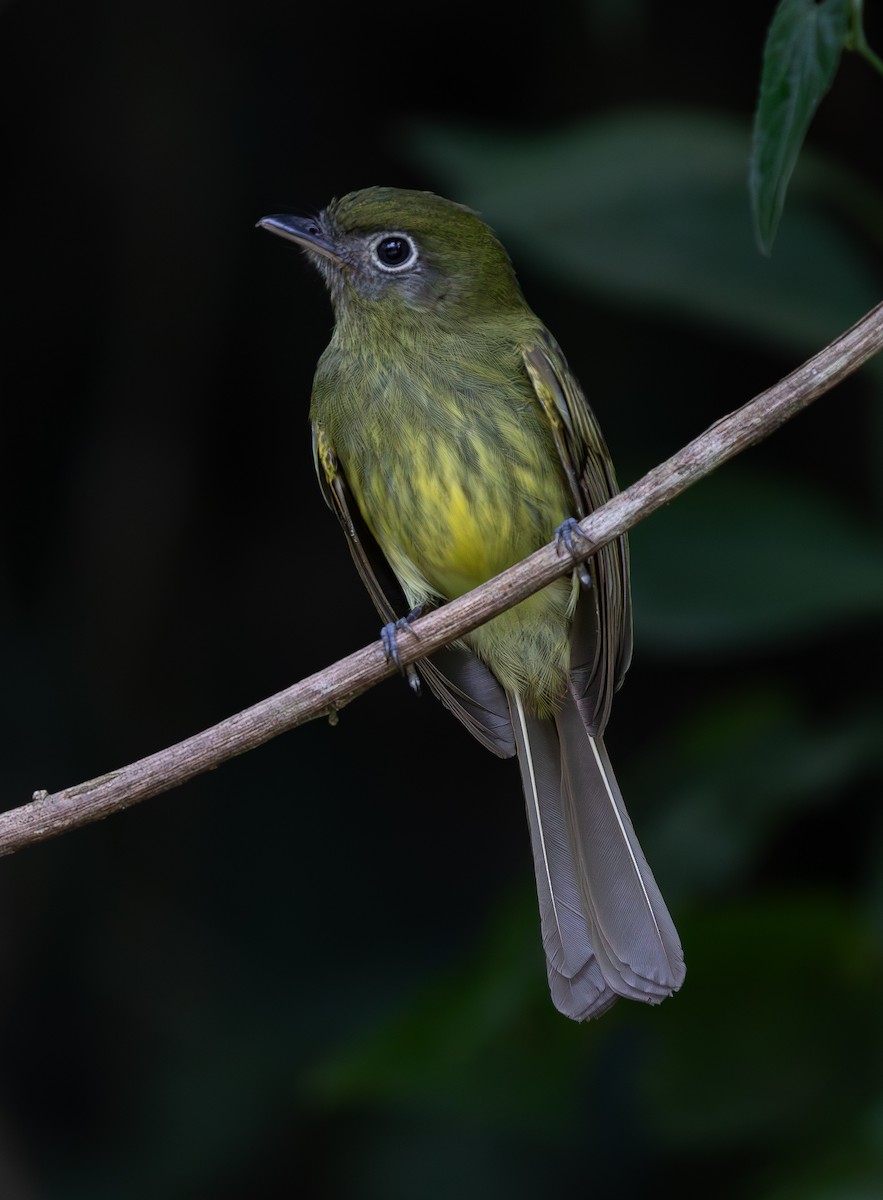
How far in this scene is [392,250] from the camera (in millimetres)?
3064

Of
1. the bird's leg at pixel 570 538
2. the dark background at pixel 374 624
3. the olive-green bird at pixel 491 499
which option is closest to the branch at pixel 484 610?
the bird's leg at pixel 570 538

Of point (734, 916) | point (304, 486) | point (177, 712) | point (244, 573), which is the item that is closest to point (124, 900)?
point (177, 712)

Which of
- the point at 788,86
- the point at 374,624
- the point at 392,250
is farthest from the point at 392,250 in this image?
the point at 374,624

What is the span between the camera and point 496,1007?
2887mm

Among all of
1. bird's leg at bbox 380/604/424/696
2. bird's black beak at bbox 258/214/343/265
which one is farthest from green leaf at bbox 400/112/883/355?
bird's leg at bbox 380/604/424/696

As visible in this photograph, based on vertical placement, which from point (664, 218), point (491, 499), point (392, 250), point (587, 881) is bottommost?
point (587, 881)

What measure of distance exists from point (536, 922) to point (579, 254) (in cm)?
134

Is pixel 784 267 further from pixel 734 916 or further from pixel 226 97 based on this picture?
pixel 226 97

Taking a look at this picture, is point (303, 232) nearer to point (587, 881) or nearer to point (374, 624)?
point (587, 881)

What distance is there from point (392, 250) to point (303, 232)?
6.7 inches

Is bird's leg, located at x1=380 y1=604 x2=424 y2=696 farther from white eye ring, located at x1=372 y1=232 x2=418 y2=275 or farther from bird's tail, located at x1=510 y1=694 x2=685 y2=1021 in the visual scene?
white eye ring, located at x1=372 y1=232 x2=418 y2=275

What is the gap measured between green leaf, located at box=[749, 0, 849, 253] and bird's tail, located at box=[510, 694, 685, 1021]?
3.70 feet

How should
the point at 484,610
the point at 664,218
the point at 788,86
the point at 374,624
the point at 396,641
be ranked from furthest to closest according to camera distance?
the point at 374,624
the point at 664,218
the point at 396,641
the point at 484,610
the point at 788,86

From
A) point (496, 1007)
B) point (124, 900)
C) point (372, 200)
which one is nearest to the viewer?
point (496, 1007)
